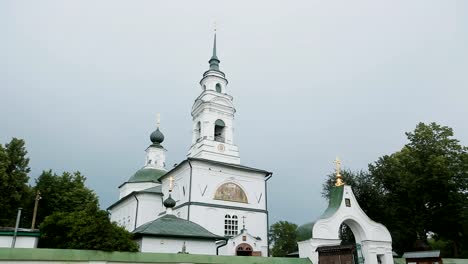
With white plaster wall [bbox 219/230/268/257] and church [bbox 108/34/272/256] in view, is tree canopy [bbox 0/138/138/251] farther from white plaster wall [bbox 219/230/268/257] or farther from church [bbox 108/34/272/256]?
white plaster wall [bbox 219/230/268/257]

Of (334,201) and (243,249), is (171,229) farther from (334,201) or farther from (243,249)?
(334,201)

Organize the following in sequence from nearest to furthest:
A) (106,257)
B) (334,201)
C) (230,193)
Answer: (106,257) → (334,201) → (230,193)

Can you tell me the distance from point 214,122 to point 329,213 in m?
15.0

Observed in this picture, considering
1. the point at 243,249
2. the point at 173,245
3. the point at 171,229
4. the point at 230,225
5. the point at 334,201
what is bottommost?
the point at 243,249

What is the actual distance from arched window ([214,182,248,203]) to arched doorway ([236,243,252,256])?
4.29 metres

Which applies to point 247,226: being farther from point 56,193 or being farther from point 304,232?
point 56,193

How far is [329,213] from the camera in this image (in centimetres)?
1903

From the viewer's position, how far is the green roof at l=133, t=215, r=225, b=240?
1836cm

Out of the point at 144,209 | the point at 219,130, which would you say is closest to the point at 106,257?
the point at 219,130

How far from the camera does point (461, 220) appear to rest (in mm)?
25172

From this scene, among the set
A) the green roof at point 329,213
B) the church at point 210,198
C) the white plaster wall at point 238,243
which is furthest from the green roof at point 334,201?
the white plaster wall at point 238,243

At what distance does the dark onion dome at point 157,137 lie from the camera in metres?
45.5

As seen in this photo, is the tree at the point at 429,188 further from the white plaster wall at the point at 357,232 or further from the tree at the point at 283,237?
the tree at the point at 283,237

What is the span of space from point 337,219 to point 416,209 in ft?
39.8
